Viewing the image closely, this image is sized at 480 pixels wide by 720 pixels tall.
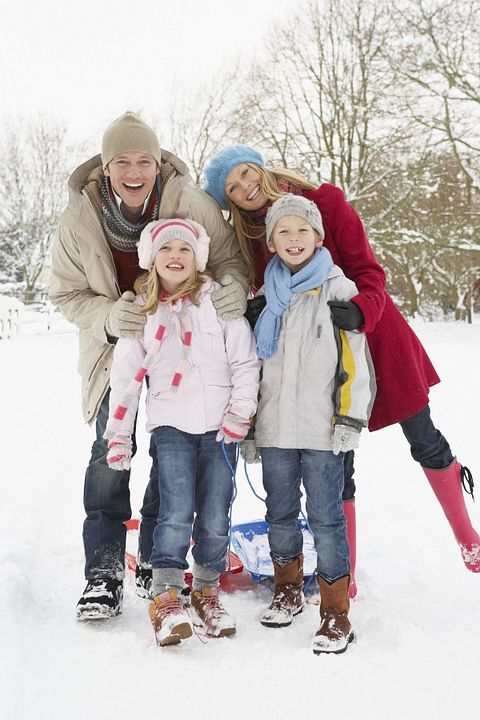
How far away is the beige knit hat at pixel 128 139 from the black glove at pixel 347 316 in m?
1.01

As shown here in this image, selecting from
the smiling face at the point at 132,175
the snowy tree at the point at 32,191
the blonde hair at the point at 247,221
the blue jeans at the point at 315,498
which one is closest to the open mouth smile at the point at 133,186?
the smiling face at the point at 132,175

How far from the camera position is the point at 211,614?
2.57 meters

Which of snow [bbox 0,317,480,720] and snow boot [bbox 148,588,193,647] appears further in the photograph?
snow boot [bbox 148,588,193,647]

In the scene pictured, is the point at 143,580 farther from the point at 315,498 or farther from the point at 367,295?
the point at 367,295

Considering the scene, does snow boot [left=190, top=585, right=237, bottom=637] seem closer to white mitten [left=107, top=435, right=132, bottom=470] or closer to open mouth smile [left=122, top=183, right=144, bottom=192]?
white mitten [left=107, top=435, right=132, bottom=470]

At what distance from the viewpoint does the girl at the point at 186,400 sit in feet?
8.43

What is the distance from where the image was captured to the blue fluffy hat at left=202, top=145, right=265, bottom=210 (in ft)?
9.27

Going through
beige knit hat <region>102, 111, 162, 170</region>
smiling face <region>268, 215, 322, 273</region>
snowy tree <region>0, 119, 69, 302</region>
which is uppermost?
snowy tree <region>0, 119, 69, 302</region>

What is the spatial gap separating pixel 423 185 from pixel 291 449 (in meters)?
17.3

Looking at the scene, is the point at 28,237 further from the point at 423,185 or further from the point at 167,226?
the point at 167,226

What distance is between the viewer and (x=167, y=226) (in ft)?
8.74

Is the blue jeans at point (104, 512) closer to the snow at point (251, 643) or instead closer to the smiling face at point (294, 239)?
the snow at point (251, 643)

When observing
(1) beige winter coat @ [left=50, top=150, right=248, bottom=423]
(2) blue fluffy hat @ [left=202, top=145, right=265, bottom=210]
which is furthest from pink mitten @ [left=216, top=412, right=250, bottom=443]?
(2) blue fluffy hat @ [left=202, top=145, right=265, bottom=210]

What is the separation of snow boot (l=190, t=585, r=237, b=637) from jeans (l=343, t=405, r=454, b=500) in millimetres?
A: 730
